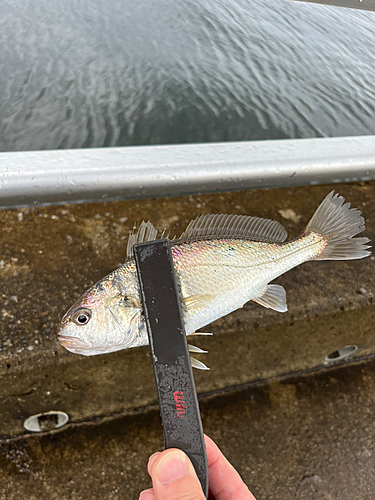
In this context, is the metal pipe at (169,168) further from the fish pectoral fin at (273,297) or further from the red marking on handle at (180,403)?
the red marking on handle at (180,403)

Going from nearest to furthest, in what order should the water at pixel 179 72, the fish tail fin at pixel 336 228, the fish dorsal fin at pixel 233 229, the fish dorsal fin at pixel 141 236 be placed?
the fish dorsal fin at pixel 141 236
the fish dorsal fin at pixel 233 229
the fish tail fin at pixel 336 228
the water at pixel 179 72

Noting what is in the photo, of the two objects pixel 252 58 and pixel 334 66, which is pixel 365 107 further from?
pixel 252 58

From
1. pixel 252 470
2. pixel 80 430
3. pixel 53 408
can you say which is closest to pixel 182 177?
pixel 53 408

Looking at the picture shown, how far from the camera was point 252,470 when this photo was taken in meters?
1.71

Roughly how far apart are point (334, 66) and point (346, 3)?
77.5 inches

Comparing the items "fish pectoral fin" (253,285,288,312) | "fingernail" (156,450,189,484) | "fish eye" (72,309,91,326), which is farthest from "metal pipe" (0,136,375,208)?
"fingernail" (156,450,189,484)

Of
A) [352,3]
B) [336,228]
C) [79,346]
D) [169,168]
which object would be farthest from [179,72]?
[79,346]

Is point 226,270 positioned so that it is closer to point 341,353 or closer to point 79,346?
point 79,346

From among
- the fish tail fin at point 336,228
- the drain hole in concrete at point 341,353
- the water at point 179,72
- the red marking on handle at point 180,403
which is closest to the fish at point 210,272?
the fish tail fin at point 336,228

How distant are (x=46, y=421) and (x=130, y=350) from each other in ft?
2.10

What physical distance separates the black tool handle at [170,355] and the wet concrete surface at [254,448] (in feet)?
3.00

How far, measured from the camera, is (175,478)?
2.86 feet

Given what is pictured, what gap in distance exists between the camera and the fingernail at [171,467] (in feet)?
2.85

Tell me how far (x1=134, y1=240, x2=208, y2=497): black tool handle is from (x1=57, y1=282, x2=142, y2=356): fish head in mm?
87
